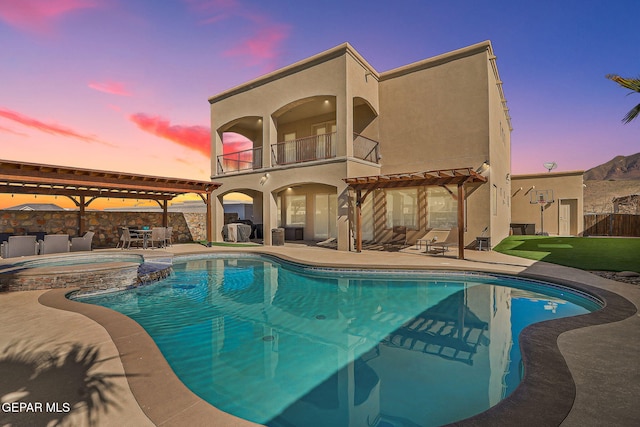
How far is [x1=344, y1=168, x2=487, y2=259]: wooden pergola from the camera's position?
1089cm

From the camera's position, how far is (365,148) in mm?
15586

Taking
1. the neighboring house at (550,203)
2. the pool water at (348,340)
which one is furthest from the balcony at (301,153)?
the neighboring house at (550,203)

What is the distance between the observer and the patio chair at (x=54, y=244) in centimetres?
1149

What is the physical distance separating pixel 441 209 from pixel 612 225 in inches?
565

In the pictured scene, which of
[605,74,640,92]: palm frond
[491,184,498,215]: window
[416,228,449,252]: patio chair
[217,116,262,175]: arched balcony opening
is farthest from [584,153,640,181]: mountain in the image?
[217,116,262,175]: arched balcony opening

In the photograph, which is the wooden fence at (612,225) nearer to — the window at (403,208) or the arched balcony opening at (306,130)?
the window at (403,208)

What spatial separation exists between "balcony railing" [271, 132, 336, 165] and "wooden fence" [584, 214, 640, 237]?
1890cm

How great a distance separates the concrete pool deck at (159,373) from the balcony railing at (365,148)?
1164 cm

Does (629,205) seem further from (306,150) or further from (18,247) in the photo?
(18,247)

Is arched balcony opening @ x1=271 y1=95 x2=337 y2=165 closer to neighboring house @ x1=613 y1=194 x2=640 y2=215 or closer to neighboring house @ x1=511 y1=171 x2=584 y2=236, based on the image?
neighboring house @ x1=511 y1=171 x2=584 y2=236

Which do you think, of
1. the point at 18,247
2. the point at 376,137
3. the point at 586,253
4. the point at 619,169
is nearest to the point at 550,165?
the point at 586,253

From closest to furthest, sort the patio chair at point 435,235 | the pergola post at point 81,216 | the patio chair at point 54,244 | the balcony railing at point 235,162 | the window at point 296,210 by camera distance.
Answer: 1. the patio chair at point 54,244
2. the patio chair at point 435,235
3. the pergola post at point 81,216
4. the balcony railing at point 235,162
5. the window at point 296,210

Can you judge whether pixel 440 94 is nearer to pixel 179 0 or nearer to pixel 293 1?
pixel 293 1

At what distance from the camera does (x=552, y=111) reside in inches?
849
